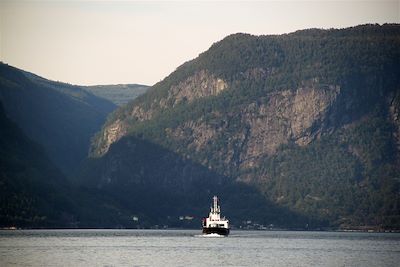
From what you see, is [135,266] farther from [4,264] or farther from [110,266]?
[4,264]

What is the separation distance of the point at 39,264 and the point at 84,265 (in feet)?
22.5

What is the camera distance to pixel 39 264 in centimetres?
19988

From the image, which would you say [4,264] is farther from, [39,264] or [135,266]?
[135,266]

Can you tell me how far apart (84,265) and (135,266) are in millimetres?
7773

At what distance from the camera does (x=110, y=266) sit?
199 meters

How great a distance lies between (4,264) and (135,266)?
1969cm

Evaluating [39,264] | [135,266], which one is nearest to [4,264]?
[39,264]

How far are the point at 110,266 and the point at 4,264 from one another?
625 inches

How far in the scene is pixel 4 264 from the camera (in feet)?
647

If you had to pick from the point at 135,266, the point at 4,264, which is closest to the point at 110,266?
the point at 135,266

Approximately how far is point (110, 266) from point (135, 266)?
3.84 metres

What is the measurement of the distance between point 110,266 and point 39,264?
10933mm

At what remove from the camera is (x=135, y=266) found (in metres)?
200
